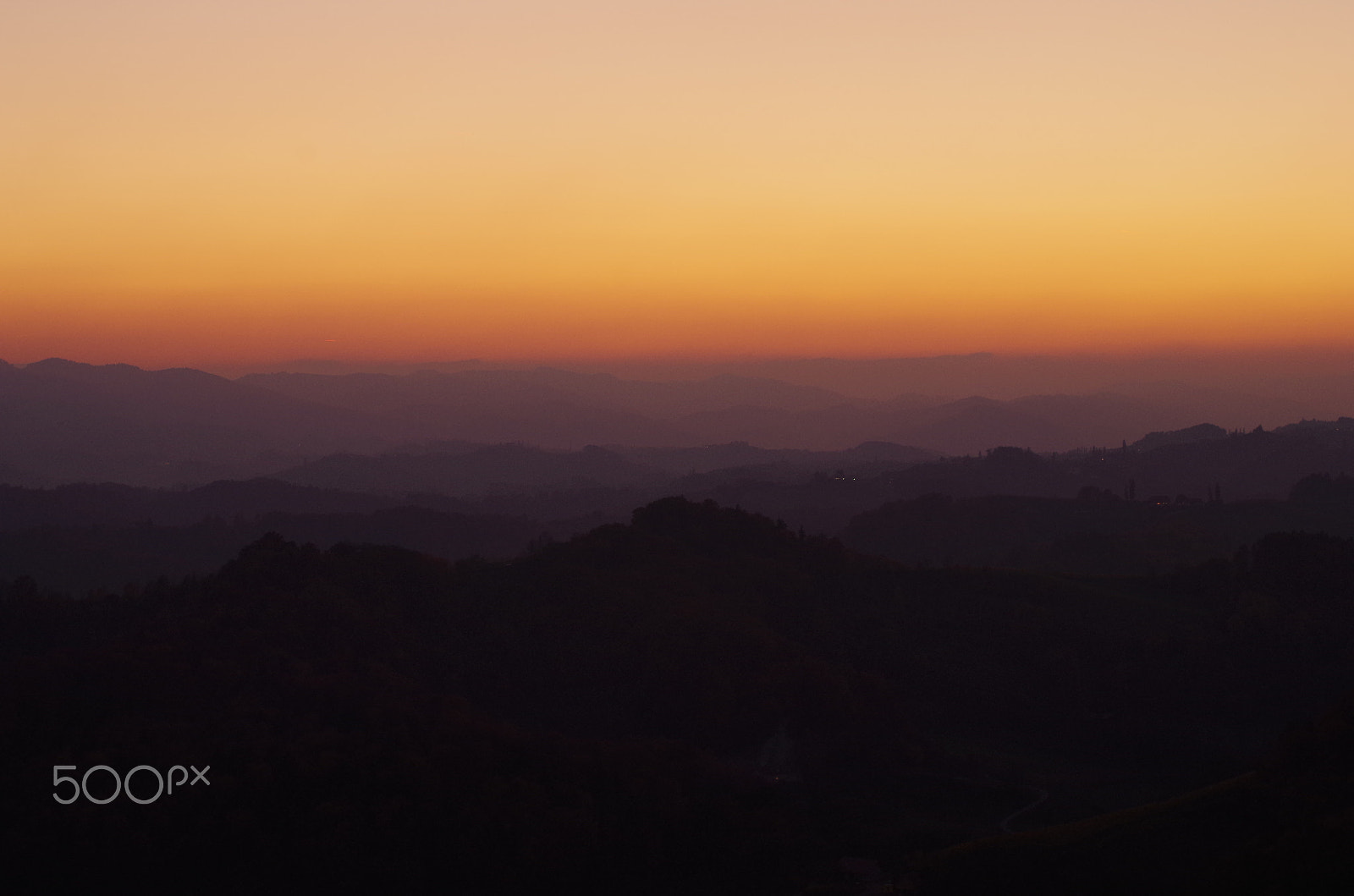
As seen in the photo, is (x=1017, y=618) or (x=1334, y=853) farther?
(x=1017, y=618)

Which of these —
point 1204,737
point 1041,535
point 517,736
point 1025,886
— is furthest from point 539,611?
point 1041,535

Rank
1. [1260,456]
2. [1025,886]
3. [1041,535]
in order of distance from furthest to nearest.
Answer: [1260,456] → [1041,535] → [1025,886]

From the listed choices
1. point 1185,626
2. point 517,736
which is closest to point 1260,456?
point 1185,626

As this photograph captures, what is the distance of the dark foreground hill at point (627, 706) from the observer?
37969mm

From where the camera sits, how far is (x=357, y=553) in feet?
226

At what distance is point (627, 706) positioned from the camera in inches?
2295

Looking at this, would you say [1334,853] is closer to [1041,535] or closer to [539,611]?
[539,611]

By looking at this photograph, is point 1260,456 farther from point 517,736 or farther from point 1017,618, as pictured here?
point 517,736

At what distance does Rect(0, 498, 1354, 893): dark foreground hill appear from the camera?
125ft

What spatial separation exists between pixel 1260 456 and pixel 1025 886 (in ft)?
558

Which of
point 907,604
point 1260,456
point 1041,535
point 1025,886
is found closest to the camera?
point 1025,886

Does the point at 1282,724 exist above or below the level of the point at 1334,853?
below

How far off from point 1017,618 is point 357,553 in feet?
116

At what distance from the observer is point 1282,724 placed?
55938mm
